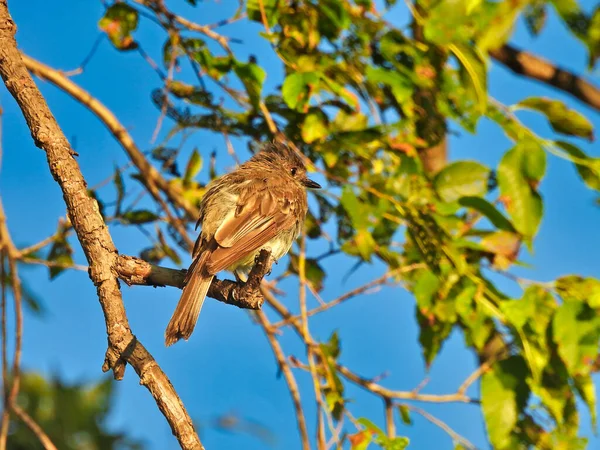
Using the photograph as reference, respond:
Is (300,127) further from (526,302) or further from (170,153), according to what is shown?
(526,302)

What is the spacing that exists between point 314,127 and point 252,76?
470mm

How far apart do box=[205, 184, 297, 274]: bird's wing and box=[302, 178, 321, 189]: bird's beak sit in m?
0.40

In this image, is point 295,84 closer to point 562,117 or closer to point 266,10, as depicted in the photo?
point 266,10

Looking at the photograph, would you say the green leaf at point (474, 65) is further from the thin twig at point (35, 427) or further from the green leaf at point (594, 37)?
the thin twig at point (35, 427)

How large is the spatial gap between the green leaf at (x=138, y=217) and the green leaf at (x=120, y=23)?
96 cm

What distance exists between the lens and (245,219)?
12.1 feet

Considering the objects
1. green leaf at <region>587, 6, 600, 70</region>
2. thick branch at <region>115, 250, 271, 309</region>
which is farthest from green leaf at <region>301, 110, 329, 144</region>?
green leaf at <region>587, 6, 600, 70</region>

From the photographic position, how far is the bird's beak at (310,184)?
4344 mm

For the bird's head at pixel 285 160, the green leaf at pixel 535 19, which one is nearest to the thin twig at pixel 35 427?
the bird's head at pixel 285 160

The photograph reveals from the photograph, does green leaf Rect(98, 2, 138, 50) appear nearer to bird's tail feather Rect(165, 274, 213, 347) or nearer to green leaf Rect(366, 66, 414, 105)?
green leaf Rect(366, 66, 414, 105)

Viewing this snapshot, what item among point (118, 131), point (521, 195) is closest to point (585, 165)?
point (521, 195)

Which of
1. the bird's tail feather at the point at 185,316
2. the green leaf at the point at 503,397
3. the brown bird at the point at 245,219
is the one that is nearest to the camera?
the bird's tail feather at the point at 185,316

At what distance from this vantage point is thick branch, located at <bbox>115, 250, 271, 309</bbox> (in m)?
2.77

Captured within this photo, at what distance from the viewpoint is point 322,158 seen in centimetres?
442
